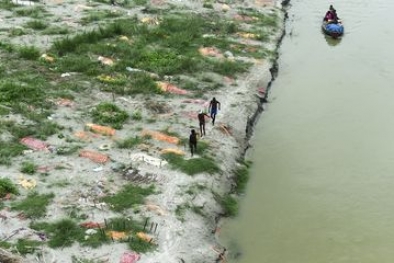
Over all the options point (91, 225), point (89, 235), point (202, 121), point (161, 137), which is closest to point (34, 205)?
point (91, 225)

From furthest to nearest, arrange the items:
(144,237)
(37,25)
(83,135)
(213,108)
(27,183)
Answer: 1. (37,25)
2. (213,108)
3. (83,135)
4. (27,183)
5. (144,237)

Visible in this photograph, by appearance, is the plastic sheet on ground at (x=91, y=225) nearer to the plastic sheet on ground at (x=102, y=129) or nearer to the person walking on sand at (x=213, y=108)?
the plastic sheet on ground at (x=102, y=129)

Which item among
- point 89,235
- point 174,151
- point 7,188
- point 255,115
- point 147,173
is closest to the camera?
point 89,235

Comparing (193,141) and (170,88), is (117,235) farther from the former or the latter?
(170,88)

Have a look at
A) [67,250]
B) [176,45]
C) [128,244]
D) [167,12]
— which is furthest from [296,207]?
[167,12]

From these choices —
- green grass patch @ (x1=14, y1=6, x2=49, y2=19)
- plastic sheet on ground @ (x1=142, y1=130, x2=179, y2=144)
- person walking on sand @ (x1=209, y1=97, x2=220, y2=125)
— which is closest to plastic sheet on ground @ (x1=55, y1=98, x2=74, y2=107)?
plastic sheet on ground @ (x1=142, y1=130, x2=179, y2=144)

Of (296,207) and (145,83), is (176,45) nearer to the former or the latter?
(145,83)

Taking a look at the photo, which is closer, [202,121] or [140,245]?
[140,245]

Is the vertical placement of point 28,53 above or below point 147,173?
above
